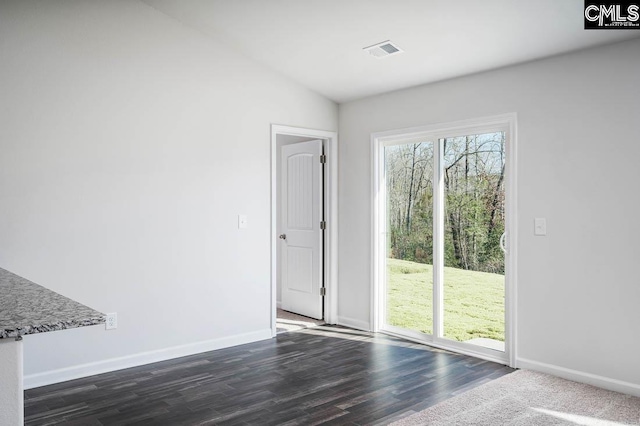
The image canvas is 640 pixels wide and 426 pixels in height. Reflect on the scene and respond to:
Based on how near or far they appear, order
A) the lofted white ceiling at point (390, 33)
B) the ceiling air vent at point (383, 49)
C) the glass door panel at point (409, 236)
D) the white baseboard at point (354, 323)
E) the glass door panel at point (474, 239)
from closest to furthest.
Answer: the lofted white ceiling at point (390, 33), the ceiling air vent at point (383, 49), the glass door panel at point (474, 239), the glass door panel at point (409, 236), the white baseboard at point (354, 323)

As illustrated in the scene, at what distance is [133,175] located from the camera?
3998mm

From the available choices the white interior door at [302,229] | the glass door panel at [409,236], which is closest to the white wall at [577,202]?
the glass door panel at [409,236]

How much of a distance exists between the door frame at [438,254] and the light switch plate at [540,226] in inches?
5.8

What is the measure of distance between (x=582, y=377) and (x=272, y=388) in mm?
2209

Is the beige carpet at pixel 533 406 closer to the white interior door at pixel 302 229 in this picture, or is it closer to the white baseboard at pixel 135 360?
the white baseboard at pixel 135 360

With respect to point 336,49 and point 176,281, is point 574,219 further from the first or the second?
point 176,281

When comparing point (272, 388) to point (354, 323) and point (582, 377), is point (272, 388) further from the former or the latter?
point (582, 377)

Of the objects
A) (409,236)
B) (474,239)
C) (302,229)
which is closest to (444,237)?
(474,239)

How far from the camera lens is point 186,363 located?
4102 mm

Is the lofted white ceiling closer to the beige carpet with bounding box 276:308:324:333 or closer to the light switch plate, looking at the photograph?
the light switch plate

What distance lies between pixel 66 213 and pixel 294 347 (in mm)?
2207

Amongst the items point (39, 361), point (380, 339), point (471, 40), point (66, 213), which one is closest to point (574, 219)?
point (471, 40)

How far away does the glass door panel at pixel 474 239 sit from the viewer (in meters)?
4.16

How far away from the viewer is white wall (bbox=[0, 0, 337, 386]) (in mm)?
3531
